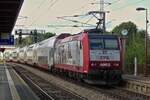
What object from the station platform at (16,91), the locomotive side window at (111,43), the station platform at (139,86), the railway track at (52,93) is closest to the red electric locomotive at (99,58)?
the locomotive side window at (111,43)

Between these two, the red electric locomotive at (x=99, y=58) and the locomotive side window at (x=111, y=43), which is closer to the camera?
the red electric locomotive at (x=99, y=58)

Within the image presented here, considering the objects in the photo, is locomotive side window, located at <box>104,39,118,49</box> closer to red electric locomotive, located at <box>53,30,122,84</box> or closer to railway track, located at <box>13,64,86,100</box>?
red electric locomotive, located at <box>53,30,122,84</box>

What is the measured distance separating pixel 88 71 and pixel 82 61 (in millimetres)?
1459

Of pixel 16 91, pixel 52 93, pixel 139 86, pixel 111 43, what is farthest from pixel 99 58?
pixel 16 91

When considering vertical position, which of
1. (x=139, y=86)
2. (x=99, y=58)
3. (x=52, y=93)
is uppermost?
(x=99, y=58)

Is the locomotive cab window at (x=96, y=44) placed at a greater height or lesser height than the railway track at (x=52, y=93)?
greater

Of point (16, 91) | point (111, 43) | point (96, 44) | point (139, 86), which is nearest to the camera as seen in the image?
point (16, 91)

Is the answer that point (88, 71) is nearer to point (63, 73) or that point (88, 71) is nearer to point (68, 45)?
point (68, 45)

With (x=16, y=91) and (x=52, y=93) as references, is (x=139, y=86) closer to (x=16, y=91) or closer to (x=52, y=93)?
(x=52, y=93)

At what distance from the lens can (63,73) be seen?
4191 cm

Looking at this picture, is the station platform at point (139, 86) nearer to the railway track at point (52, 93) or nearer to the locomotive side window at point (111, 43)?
the locomotive side window at point (111, 43)

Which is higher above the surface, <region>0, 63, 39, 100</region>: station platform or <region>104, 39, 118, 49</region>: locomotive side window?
<region>104, 39, 118, 49</region>: locomotive side window

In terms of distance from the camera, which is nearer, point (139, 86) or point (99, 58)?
point (139, 86)

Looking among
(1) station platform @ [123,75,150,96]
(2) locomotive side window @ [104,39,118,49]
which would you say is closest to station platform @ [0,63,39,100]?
(2) locomotive side window @ [104,39,118,49]
